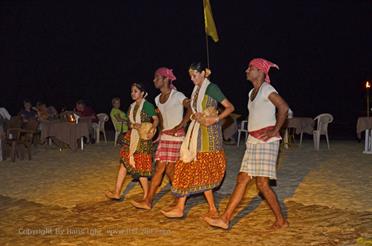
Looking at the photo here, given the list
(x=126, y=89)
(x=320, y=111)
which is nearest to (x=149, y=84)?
(x=126, y=89)

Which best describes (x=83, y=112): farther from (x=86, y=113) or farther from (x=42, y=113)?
(x=42, y=113)

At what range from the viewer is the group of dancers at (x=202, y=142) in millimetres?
5164

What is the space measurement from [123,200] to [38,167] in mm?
4329

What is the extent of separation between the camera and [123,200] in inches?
273

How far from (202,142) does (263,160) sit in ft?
2.51

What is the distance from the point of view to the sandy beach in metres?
5.03

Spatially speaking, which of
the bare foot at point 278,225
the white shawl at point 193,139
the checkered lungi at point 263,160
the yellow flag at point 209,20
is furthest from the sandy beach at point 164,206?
the yellow flag at point 209,20

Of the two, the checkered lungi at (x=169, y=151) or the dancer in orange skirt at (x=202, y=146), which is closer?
the dancer in orange skirt at (x=202, y=146)

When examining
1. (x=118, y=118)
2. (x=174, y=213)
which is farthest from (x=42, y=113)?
(x=174, y=213)

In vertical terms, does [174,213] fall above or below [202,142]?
below

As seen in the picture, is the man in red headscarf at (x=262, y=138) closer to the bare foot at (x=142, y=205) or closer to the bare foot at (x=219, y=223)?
the bare foot at (x=219, y=223)

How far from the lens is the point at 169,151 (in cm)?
623

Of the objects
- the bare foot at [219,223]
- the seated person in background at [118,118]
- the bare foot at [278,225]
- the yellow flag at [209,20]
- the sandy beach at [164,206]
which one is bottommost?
the sandy beach at [164,206]

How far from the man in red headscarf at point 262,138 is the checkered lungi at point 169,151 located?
113cm
